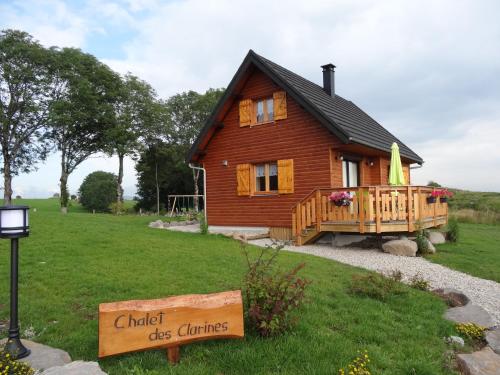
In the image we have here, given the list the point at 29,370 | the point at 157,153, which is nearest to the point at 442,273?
the point at 29,370

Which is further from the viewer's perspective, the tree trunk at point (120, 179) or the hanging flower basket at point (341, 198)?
the tree trunk at point (120, 179)

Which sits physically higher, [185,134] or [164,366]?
[185,134]

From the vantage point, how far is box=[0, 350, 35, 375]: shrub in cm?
280

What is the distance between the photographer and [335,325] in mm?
4301

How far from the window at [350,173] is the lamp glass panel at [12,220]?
1173cm

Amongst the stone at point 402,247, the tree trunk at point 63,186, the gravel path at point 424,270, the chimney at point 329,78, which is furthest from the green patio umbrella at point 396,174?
Result: the tree trunk at point 63,186

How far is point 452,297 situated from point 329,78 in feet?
42.9

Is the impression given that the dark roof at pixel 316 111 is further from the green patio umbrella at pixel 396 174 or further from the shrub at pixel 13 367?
the shrub at pixel 13 367

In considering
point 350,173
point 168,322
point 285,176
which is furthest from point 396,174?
point 168,322

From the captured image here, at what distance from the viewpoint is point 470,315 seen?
491 centimetres

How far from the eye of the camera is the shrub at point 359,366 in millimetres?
3113

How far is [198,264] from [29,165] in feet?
94.6

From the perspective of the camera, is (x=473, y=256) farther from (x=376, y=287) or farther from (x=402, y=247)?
(x=376, y=287)

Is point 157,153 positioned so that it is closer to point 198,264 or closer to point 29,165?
point 29,165
